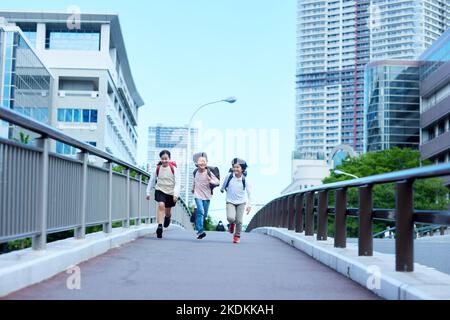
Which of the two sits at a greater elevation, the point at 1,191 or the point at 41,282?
the point at 1,191

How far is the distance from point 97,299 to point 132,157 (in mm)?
113853

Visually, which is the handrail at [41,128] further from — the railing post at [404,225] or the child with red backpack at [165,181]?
the child with red backpack at [165,181]

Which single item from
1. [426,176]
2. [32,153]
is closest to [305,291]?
[426,176]

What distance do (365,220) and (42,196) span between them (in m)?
3.36

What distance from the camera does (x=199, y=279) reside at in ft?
22.5

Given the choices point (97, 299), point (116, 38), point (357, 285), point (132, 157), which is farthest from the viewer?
point (132, 157)

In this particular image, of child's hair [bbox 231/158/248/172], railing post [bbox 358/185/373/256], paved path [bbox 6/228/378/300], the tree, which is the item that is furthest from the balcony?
railing post [bbox 358/185/373/256]

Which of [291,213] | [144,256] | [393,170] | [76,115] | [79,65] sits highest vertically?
[79,65]

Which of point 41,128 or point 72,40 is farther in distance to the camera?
point 72,40

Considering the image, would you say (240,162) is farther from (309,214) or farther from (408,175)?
(408,175)

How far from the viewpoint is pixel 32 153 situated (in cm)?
630

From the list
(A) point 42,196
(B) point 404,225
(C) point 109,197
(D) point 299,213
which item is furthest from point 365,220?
(D) point 299,213

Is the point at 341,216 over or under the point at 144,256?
→ over

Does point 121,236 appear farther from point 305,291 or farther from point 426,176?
point 426,176
